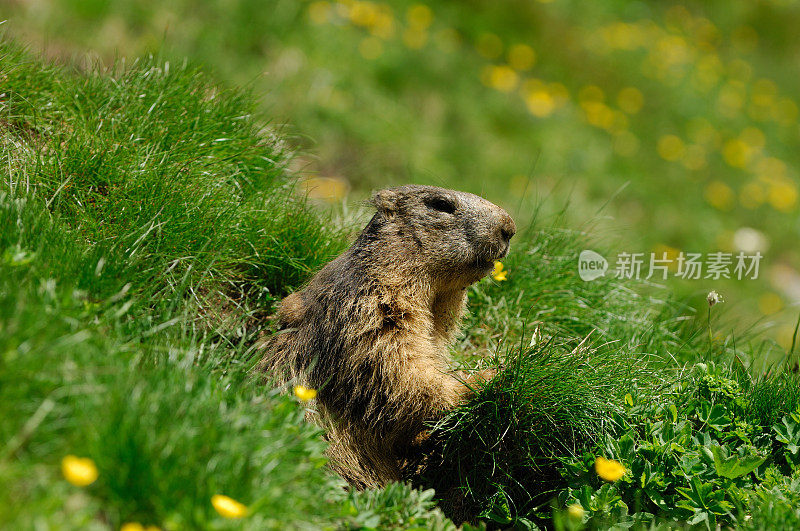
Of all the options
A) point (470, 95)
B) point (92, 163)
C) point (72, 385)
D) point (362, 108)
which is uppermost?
point (470, 95)

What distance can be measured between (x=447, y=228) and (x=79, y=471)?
241 cm

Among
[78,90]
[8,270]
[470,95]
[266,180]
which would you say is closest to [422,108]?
[470,95]

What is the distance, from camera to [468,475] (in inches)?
158

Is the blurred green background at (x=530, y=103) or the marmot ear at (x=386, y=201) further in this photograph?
the blurred green background at (x=530, y=103)

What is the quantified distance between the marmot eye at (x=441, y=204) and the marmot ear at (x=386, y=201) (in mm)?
187

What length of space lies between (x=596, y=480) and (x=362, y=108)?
612 cm

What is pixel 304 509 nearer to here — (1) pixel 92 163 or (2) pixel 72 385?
(2) pixel 72 385

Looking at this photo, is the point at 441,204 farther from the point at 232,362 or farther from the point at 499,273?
the point at 232,362

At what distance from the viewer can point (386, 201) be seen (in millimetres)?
4309

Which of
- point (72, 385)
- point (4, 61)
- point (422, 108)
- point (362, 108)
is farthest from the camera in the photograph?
point (422, 108)

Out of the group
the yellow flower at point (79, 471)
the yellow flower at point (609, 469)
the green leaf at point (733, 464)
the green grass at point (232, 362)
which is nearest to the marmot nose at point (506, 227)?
the green grass at point (232, 362)

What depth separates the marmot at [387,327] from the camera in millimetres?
3844

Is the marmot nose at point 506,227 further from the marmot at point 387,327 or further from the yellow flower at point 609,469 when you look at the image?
the yellow flower at point 609,469

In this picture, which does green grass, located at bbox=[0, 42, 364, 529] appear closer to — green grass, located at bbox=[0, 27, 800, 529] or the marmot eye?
Result: green grass, located at bbox=[0, 27, 800, 529]
